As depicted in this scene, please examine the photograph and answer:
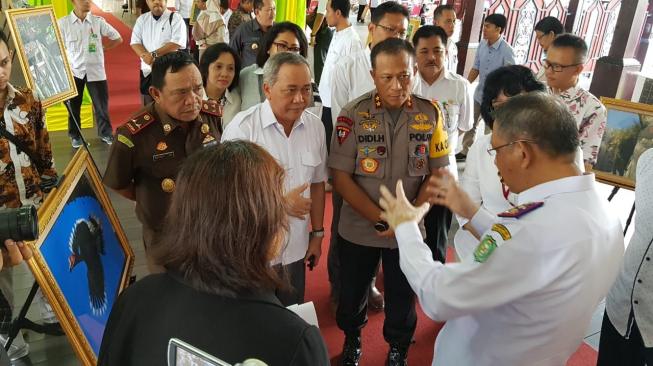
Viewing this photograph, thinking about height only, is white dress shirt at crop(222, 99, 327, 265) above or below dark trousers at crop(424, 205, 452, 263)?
above

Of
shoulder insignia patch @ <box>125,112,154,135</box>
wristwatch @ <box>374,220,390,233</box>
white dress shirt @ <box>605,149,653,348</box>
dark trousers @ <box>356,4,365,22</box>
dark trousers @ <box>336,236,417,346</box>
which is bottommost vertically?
dark trousers @ <box>336,236,417,346</box>

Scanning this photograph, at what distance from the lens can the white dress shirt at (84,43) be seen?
5.08 m

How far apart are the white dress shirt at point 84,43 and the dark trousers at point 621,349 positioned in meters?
5.15

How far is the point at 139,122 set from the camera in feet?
Result: 6.66

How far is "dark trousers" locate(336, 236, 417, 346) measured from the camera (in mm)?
2346

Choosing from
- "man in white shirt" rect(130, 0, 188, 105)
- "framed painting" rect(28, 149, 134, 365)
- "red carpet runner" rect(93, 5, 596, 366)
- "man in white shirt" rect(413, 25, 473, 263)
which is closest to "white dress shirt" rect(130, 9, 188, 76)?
"man in white shirt" rect(130, 0, 188, 105)

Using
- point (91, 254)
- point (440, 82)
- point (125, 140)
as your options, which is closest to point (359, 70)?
point (440, 82)

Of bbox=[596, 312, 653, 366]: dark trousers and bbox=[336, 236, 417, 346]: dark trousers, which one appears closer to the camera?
bbox=[596, 312, 653, 366]: dark trousers

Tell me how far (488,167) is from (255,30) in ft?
9.56

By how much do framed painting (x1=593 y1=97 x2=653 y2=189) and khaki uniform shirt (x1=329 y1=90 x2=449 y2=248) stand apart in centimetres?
184

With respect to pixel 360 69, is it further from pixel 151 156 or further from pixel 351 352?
pixel 351 352

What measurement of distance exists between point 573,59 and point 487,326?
1.91 metres

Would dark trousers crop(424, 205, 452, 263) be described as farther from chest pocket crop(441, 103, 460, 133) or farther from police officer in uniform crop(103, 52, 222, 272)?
police officer in uniform crop(103, 52, 222, 272)

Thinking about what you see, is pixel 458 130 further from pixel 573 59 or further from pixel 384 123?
pixel 384 123
